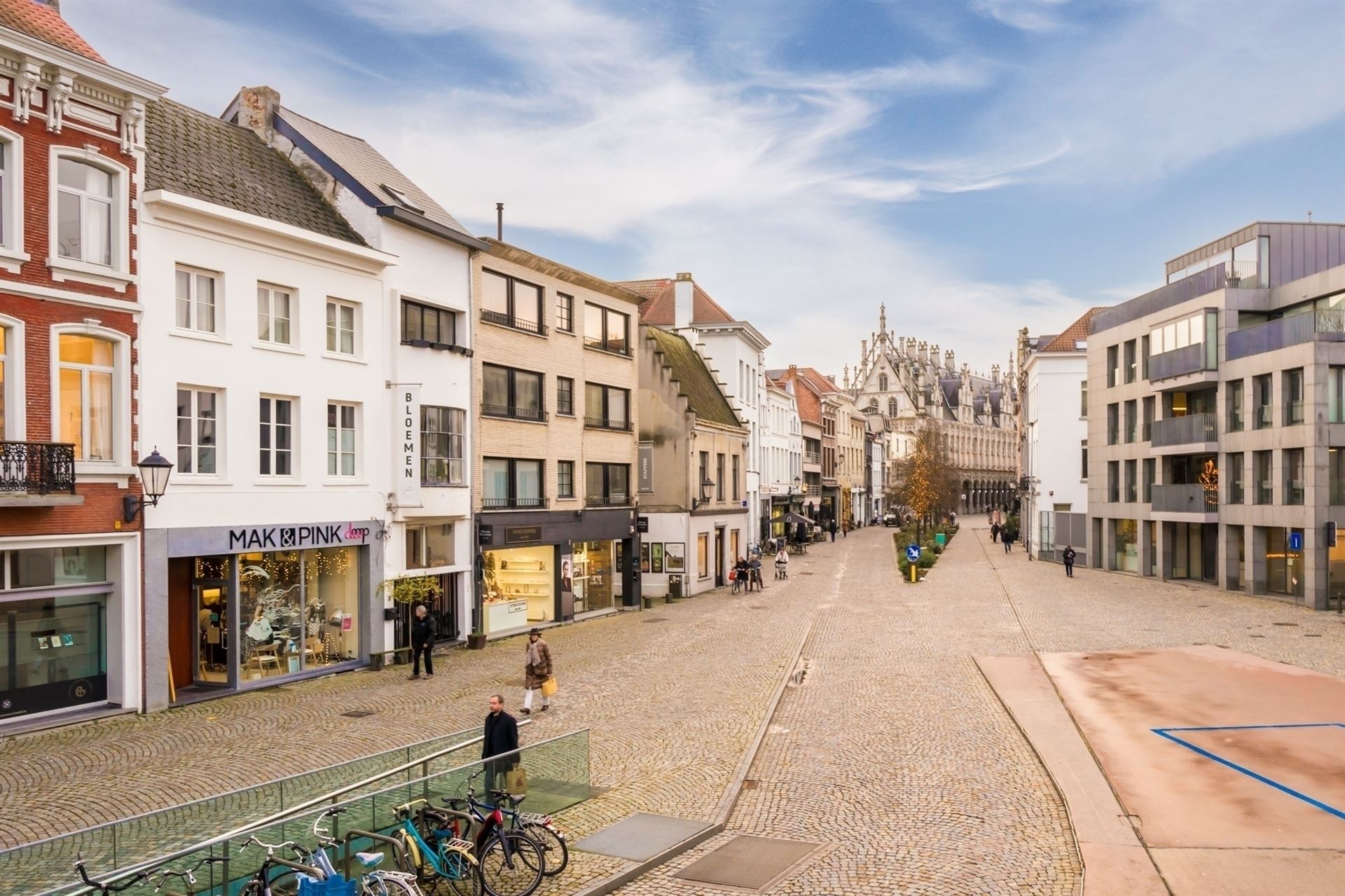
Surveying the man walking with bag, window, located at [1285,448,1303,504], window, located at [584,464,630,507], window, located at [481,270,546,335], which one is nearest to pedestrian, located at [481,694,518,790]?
the man walking with bag

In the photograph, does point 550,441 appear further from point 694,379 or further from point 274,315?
point 694,379

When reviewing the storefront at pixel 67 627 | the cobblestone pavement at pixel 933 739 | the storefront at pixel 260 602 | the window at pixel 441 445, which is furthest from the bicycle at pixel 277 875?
the window at pixel 441 445

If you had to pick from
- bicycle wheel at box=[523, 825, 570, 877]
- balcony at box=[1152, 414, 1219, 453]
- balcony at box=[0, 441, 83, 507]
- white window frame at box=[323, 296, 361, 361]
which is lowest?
bicycle wheel at box=[523, 825, 570, 877]

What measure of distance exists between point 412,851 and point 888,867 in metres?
4.92

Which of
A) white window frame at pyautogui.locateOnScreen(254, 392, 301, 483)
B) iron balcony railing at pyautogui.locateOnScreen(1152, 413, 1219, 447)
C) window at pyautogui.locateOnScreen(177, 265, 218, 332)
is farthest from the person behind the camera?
iron balcony railing at pyautogui.locateOnScreen(1152, 413, 1219, 447)

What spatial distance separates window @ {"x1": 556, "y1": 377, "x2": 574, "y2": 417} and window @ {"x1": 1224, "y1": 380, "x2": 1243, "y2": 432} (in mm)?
25877

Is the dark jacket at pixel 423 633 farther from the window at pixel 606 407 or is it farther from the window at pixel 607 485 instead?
the window at pixel 606 407

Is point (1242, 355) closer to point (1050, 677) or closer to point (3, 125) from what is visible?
point (1050, 677)

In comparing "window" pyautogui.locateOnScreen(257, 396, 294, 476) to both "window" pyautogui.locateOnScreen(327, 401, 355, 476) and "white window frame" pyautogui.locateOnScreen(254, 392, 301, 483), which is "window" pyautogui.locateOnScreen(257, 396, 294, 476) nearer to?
"white window frame" pyautogui.locateOnScreen(254, 392, 301, 483)

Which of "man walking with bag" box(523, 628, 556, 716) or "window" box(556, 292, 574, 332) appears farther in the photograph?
"window" box(556, 292, 574, 332)

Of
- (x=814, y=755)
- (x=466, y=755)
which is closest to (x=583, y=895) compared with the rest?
(x=466, y=755)

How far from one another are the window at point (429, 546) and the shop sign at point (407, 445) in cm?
133

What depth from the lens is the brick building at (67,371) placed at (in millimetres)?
17625

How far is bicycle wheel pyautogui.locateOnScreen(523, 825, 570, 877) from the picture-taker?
1099 centimetres
